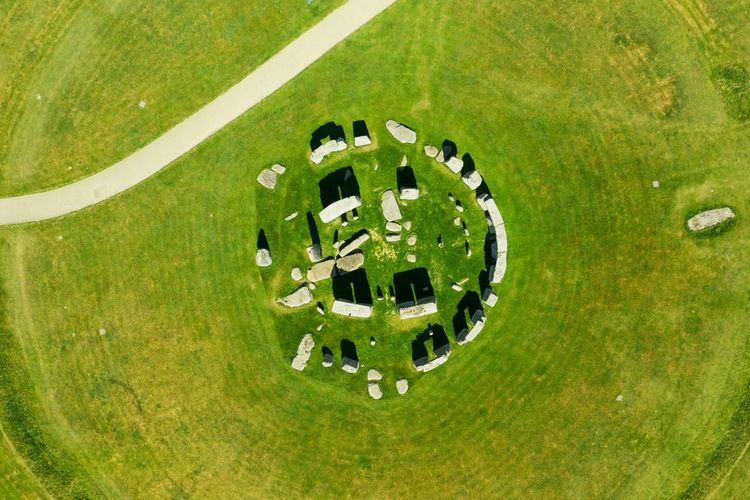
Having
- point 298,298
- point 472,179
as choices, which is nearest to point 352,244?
point 298,298

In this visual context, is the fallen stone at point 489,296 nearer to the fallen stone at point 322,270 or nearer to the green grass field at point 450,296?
the green grass field at point 450,296

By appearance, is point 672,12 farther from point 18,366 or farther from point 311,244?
point 18,366

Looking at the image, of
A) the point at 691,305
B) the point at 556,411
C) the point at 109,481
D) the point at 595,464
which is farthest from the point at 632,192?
the point at 109,481

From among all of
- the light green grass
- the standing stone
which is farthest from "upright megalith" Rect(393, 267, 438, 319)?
the light green grass

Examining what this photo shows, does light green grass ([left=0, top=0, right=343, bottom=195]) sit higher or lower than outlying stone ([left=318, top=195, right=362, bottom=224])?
higher

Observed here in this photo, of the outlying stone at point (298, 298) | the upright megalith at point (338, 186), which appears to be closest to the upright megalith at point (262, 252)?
the outlying stone at point (298, 298)

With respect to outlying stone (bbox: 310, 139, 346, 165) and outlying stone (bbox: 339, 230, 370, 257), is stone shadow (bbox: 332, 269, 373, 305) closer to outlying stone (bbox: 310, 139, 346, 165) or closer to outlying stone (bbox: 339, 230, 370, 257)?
outlying stone (bbox: 339, 230, 370, 257)

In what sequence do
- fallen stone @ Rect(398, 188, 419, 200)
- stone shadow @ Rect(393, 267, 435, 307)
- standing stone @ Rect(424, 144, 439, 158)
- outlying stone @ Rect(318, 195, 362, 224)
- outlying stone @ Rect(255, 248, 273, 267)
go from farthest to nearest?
stone shadow @ Rect(393, 267, 435, 307) → standing stone @ Rect(424, 144, 439, 158) → outlying stone @ Rect(255, 248, 273, 267) → fallen stone @ Rect(398, 188, 419, 200) → outlying stone @ Rect(318, 195, 362, 224)

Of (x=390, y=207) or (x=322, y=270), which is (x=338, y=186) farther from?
(x=322, y=270)
